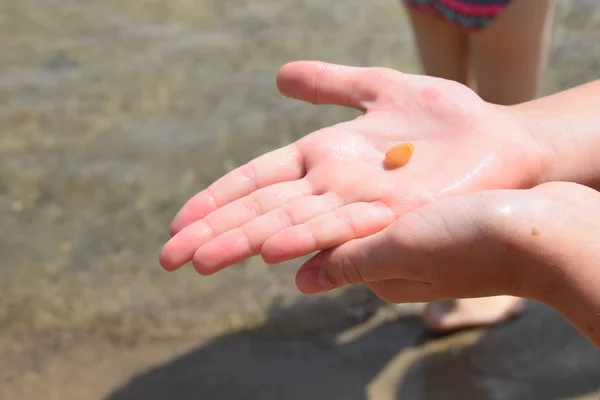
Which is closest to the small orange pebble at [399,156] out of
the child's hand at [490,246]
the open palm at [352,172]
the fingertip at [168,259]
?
the open palm at [352,172]

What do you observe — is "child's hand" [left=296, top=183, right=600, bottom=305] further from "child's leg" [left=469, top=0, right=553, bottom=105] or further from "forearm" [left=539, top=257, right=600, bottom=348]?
"child's leg" [left=469, top=0, right=553, bottom=105]

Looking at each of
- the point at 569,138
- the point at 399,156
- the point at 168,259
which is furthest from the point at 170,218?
the point at 569,138

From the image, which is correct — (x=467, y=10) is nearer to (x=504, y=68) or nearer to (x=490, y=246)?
(x=504, y=68)

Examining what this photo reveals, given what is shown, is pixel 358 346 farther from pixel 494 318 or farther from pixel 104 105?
pixel 104 105

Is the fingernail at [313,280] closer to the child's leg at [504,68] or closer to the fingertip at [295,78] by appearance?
the fingertip at [295,78]

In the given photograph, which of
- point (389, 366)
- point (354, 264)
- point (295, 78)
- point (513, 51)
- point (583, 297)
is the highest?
point (295, 78)

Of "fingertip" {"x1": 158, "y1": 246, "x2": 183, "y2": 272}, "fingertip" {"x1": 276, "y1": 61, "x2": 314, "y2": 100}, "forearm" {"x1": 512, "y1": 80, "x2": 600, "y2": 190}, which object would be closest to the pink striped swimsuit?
"forearm" {"x1": 512, "y1": 80, "x2": 600, "y2": 190}
